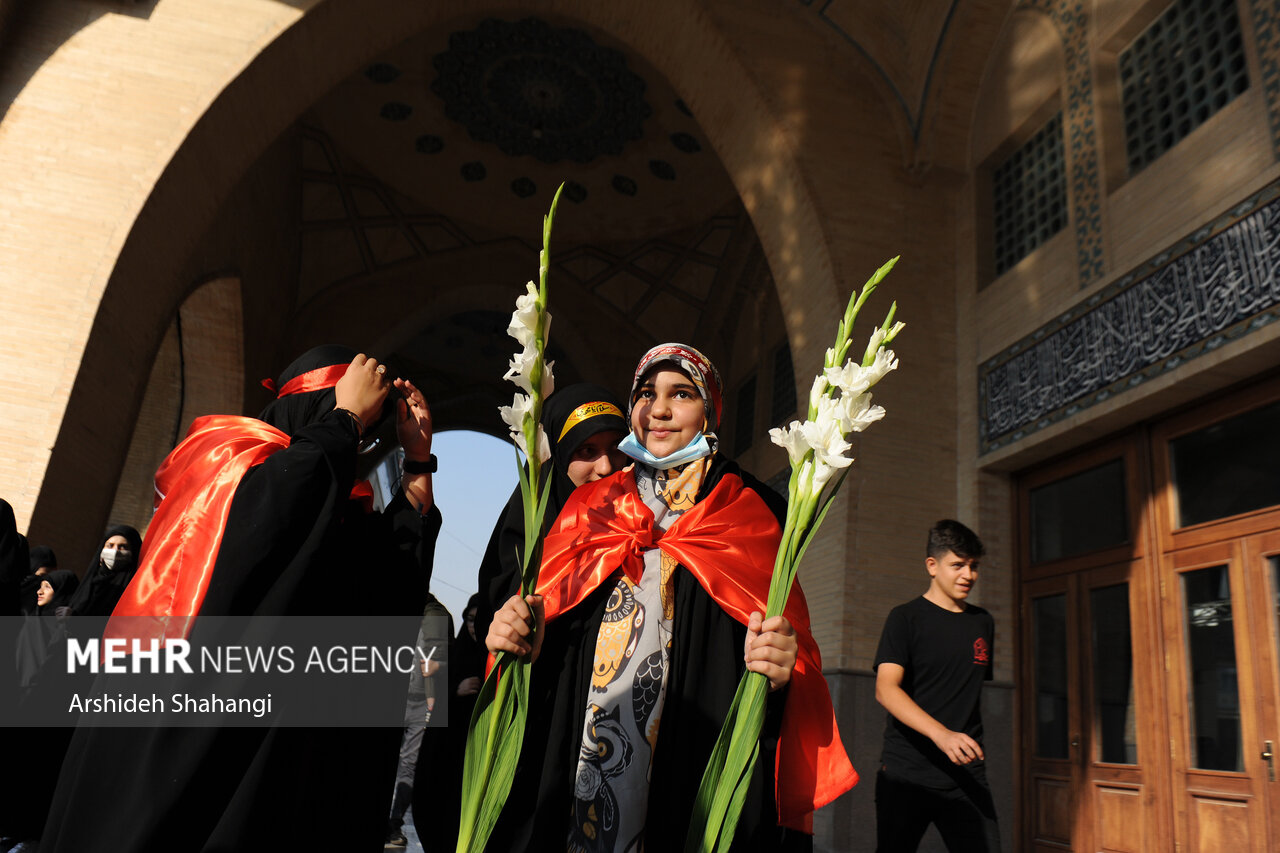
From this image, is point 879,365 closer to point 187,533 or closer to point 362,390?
point 362,390

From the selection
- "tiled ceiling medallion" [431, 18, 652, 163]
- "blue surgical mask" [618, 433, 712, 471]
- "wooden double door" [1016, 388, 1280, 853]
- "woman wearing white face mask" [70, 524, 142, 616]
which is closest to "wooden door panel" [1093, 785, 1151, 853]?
"wooden double door" [1016, 388, 1280, 853]

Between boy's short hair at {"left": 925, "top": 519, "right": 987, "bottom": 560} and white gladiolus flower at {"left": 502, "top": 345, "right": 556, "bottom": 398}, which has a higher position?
boy's short hair at {"left": 925, "top": 519, "right": 987, "bottom": 560}

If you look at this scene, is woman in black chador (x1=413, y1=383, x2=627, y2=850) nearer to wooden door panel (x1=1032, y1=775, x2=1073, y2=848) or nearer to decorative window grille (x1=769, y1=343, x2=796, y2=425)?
wooden door panel (x1=1032, y1=775, x2=1073, y2=848)

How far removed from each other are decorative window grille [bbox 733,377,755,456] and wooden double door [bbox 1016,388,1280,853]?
165 inches

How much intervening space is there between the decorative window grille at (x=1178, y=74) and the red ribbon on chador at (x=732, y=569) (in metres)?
3.88

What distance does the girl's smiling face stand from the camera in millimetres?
1403

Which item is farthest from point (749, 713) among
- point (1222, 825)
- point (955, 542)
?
point (1222, 825)

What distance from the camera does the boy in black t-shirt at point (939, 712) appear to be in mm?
2338

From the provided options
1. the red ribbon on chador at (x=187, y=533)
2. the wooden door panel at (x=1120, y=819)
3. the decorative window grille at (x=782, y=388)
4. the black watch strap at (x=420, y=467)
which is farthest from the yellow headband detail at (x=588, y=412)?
the decorative window grille at (x=782, y=388)

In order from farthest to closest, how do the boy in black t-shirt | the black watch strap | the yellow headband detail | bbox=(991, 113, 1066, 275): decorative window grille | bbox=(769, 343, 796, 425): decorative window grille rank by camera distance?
bbox=(769, 343, 796, 425): decorative window grille
bbox=(991, 113, 1066, 275): decorative window grille
the boy in black t-shirt
the yellow headband detail
the black watch strap

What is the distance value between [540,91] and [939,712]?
8.76 meters

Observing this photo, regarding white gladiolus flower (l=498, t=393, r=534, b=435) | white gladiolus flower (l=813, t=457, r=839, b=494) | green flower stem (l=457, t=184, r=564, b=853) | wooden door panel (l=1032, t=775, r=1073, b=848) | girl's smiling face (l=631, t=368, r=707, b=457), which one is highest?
girl's smiling face (l=631, t=368, r=707, b=457)

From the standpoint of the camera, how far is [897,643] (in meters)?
2.55

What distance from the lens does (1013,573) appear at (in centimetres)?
523
